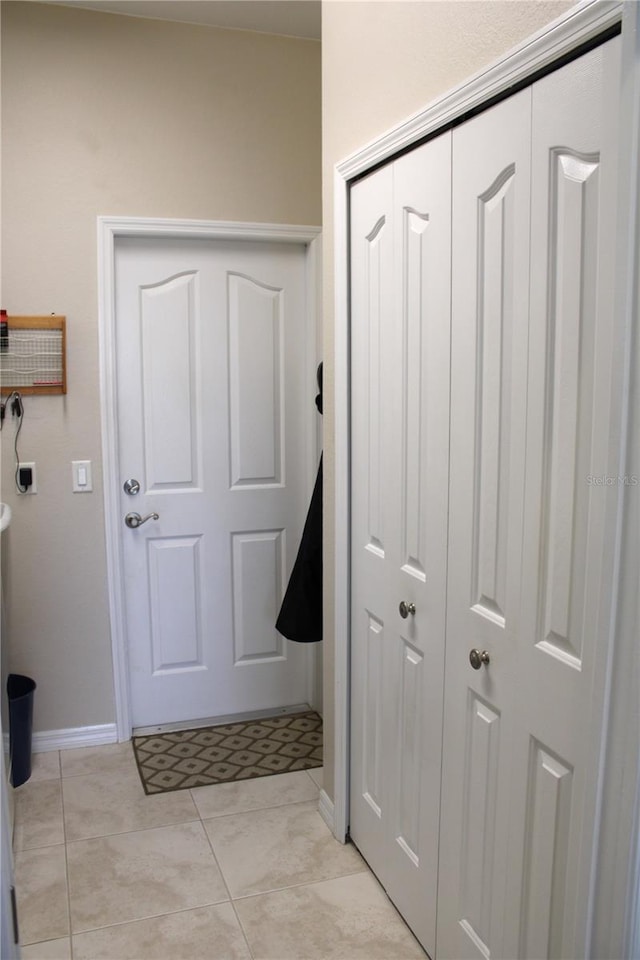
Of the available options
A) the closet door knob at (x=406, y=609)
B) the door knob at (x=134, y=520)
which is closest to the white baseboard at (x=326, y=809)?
the closet door knob at (x=406, y=609)

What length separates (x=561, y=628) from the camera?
55.6 inches

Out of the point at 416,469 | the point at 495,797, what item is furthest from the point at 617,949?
the point at 416,469

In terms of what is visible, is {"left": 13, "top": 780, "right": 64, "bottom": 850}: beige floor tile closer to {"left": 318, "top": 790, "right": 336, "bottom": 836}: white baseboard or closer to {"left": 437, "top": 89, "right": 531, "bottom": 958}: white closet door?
{"left": 318, "top": 790, "right": 336, "bottom": 836}: white baseboard

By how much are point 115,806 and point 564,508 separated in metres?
2.03

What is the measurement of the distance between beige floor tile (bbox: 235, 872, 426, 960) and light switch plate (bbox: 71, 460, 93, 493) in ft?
5.11

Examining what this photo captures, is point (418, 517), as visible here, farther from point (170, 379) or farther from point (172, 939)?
point (170, 379)

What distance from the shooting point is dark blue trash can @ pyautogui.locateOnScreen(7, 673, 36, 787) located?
9.25ft

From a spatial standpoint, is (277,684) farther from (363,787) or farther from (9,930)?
(9,930)

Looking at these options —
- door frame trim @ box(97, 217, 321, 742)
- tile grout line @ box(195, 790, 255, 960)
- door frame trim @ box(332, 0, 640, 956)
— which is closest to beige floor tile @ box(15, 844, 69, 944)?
tile grout line @ box(195, 790, 255, 960)

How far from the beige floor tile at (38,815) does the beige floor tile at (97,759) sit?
0.11 meters

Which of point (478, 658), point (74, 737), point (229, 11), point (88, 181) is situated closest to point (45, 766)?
point (74, 737)

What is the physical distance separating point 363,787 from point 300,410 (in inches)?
62.1

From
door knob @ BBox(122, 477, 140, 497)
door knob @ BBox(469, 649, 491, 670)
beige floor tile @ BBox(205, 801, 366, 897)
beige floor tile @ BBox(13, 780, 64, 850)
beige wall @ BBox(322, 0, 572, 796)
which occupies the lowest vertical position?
beige floor tile @ BBox(205, 801, 366, 897)

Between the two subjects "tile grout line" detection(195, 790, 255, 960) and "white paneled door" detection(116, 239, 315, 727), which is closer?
"tile grout line" detection(195, 790, 255, 960)
